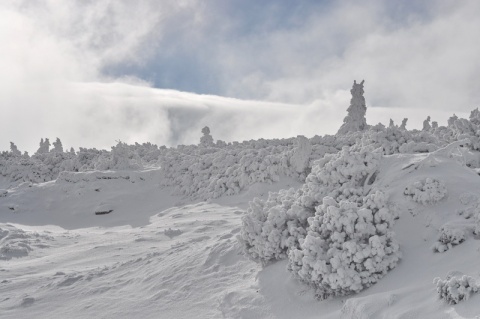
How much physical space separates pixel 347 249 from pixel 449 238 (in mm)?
1574

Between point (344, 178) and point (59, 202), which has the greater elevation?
point (59, 202)

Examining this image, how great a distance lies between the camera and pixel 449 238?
6031 millimetres

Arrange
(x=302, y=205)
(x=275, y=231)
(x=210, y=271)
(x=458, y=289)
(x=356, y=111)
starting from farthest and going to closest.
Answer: (x=356, y=111) → (x=210, y=271) → (x=302, y=205) → (x=275, y=231) → (x=458, y=289)

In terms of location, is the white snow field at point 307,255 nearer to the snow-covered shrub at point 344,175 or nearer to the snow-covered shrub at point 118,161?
the snow-covered shrub at point 344,175

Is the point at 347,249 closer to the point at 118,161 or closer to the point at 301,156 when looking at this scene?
the point at 301,156

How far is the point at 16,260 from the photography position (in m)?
11.7

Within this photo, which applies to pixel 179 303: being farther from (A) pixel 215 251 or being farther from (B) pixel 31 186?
(B) pixel 31 186

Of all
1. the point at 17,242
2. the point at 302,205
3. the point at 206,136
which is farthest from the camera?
the point at 206,136

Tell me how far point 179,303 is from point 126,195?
46.5ft

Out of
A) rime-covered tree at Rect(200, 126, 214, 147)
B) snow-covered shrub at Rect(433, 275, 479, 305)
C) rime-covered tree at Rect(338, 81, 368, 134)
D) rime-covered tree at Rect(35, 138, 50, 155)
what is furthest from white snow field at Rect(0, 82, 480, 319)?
rime-covered tree at Rect(35, 138, 50, 155)

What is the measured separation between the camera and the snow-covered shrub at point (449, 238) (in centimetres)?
596

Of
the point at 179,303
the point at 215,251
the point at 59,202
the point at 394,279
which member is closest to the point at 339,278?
the point at 394,279

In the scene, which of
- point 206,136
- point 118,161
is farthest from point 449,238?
point 206,136

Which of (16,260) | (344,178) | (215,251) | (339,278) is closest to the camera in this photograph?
(339,278)
